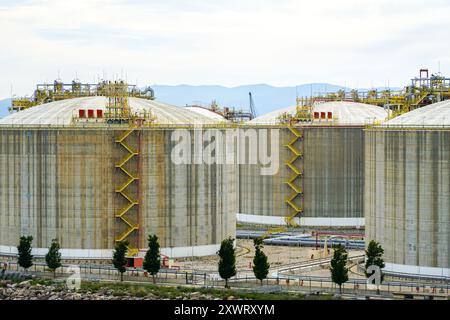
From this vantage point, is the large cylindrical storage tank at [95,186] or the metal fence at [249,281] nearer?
the metal fence at [249,281]

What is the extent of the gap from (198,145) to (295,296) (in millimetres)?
24498

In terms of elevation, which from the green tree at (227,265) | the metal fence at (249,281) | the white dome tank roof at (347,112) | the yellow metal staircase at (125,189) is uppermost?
the white dome tank roof at (347,112)

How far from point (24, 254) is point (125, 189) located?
11.6 meters

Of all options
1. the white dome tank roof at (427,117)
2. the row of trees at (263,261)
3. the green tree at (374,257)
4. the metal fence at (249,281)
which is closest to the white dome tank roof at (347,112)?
the white dome tank roof at (427,117)

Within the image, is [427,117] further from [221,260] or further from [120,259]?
[120,259]

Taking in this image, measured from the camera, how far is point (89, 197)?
11044cm

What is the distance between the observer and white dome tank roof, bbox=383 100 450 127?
326 ft

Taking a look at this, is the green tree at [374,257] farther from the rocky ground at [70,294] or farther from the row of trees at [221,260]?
the rocky ground at [70,294]

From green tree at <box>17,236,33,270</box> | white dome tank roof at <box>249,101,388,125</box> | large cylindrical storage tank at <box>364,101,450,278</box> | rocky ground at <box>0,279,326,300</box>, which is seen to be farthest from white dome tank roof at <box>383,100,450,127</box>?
green tree at <box>17,236,33,270</box>

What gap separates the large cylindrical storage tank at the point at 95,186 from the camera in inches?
4350

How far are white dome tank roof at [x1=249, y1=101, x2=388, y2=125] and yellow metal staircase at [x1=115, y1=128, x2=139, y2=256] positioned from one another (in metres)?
35.6

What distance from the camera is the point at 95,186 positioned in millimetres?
110375

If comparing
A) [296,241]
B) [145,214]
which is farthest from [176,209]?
[296,241]

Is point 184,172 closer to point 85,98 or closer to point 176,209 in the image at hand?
point 176,209
